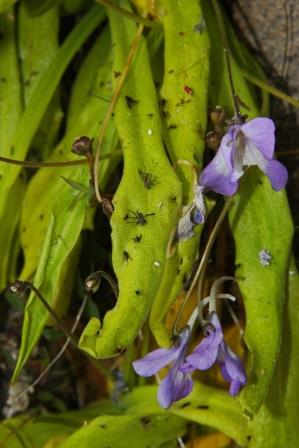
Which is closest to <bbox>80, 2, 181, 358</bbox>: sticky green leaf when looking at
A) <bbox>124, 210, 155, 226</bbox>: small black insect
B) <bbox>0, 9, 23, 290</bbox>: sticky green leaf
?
<bbox>124, 210, 155, 226</bbox>: small black insect

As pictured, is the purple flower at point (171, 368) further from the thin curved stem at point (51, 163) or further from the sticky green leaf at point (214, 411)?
the thin curved stem at point (51, 163)

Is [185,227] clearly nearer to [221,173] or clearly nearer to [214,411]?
[221,173]

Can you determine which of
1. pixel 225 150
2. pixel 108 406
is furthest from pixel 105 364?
pixel 225 150

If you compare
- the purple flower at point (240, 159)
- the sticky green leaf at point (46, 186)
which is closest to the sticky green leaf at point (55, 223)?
the sticky green leaf at point (46, 186)

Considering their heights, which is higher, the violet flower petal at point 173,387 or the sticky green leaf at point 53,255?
the sticky green leaf at point 53,255

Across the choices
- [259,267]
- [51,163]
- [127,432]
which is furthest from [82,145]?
[127,432]

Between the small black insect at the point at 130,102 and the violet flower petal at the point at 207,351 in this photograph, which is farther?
the small black insect at the point at 130,102
